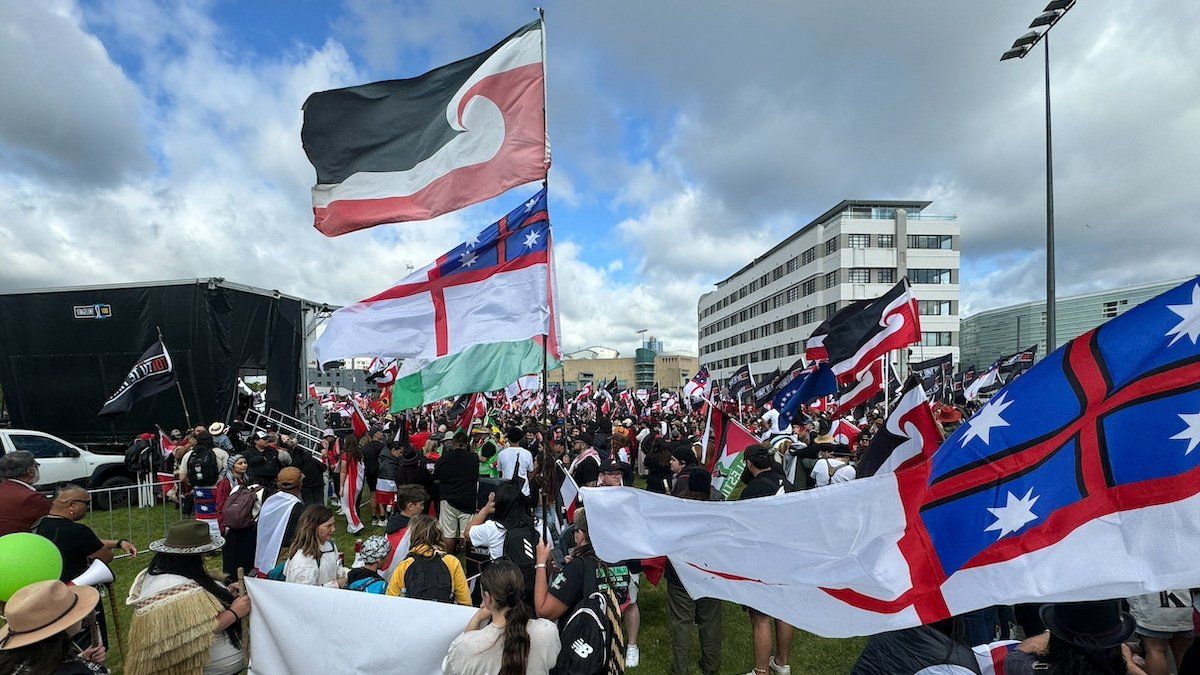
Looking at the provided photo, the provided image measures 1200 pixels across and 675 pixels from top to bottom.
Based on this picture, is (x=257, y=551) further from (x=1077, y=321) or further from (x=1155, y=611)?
(x=1077, y=321)

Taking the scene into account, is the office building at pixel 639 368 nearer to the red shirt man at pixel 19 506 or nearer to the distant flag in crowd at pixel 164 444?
the distant flag in crowd at pixel 164 444

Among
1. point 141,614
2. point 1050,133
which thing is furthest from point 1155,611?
point 1050,133

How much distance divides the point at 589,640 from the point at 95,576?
3739 mm

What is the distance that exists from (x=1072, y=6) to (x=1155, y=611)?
1540cm

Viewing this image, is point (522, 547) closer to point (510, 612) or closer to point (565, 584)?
point (565, 584)

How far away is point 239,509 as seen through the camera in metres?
→ 5.73

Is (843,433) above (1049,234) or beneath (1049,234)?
beneath

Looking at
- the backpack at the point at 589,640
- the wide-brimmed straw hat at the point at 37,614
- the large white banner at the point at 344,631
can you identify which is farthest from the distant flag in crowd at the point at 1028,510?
the wide-brimmed straw hat at the point at 37,614

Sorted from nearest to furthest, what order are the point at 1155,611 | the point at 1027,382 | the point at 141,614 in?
the point at 1027,382 < the point at 141,614 < the point at 1155,611

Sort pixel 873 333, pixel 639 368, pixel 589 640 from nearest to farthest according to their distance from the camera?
pixel 589 640
pixel 873 333
pixel 639 368

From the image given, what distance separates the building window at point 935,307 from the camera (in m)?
55.2

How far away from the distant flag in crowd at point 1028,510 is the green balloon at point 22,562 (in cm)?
371

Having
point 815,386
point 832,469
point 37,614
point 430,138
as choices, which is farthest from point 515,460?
point 37,614

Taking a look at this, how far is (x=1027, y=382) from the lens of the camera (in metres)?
2.82
